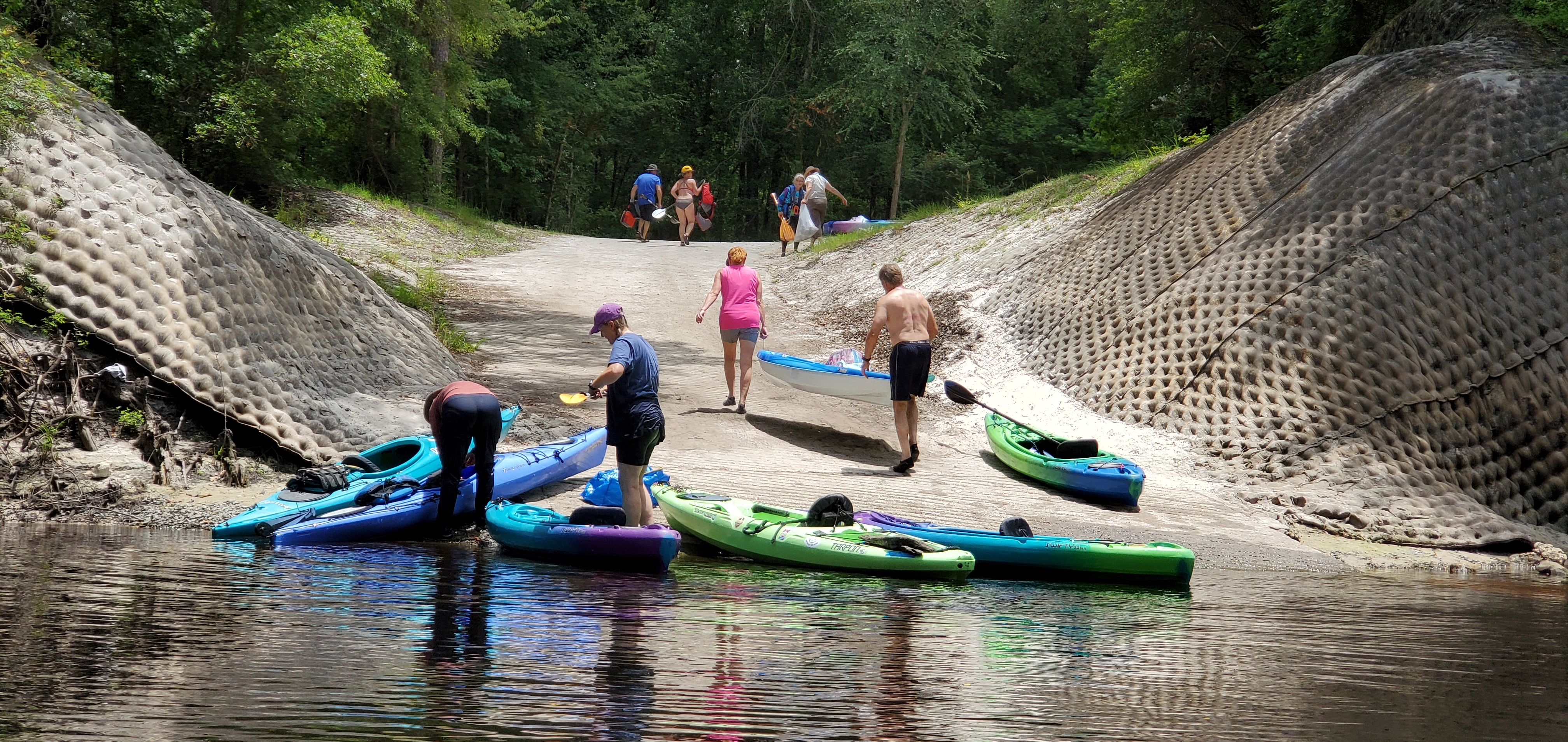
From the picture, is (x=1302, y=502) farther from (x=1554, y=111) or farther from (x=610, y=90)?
(x=610, y=90)

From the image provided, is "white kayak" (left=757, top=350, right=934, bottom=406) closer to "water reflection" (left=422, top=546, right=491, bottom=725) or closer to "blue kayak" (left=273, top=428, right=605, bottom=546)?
"blue kayak" (left=273, top=428, right=605, bottom=546)

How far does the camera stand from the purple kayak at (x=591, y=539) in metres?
7.85

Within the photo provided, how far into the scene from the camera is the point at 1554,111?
13.8 meters

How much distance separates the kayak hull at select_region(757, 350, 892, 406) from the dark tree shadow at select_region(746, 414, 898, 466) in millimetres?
390

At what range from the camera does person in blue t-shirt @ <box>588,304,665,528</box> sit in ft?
26.9

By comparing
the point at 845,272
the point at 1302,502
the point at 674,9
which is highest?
the point at 674,9

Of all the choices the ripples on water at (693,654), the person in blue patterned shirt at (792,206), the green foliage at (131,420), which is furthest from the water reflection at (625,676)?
the person in blue patterned shirt at (792,206)

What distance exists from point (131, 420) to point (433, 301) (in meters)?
7.51

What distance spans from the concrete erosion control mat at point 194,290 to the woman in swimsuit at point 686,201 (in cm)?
1417

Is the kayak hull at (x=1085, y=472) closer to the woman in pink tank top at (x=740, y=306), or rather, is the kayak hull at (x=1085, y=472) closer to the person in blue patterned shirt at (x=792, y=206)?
the woman in pink tank top at (x=740, y=306)

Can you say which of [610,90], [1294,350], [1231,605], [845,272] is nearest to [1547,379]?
[1294,350]

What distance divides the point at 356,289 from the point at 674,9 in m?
34.0

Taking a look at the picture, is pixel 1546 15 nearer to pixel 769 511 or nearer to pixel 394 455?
pixel 769 511

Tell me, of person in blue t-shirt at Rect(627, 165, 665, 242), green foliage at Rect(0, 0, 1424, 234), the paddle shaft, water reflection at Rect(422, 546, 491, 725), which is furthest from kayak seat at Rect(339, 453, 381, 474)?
person in blue t-shirt at Rect(627, 165, 665, 242)
